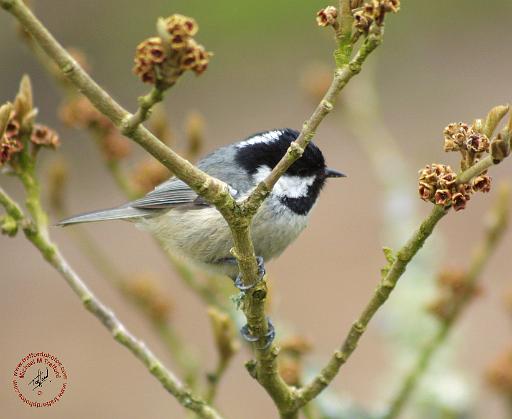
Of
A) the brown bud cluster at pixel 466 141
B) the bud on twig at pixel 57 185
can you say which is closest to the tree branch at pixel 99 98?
the brown bud cluster at pixel 466 141

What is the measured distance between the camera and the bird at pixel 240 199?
113 inches

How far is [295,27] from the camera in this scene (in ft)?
31.0

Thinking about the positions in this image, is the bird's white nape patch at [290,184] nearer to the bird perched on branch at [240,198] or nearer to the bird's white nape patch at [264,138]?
the bird perched on branch at [240,198]

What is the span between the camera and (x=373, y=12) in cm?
152

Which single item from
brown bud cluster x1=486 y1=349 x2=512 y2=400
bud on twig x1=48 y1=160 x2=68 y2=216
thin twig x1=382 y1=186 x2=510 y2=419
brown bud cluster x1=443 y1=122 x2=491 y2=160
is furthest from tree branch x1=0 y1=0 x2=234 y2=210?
brown bud cluster x1=486 y1=349 x2=512 y2=400

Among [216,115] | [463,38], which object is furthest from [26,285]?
[463,38]

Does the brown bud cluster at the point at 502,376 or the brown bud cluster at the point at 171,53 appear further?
the brown bud cluster at the point at 502,376

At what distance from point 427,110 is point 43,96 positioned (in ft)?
13.3

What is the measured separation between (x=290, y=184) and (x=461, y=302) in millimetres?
778

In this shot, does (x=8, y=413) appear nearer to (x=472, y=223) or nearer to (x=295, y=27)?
(x=472, y=223)

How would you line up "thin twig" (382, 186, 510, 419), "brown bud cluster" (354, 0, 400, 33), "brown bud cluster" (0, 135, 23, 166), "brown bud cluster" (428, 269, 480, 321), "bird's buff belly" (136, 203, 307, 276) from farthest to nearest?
"bird's buff belly" (136, 203, 307, 276), "brown bud cluster" (428, 269, 480, 321), "thin twig" (382, 186, 510, 419), "brown bud cluster" (0, 135, 23, 166), "brown bud cluster" (354, 0, 400, 33)

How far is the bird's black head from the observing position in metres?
2.90

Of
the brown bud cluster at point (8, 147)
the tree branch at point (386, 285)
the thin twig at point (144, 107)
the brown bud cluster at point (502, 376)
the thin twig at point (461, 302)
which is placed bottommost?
the brown bud cluster at point (502, 376)

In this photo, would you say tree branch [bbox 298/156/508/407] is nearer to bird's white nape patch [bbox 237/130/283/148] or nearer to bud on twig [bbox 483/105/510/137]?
bud on twig [bbox 483/105/510/137]
